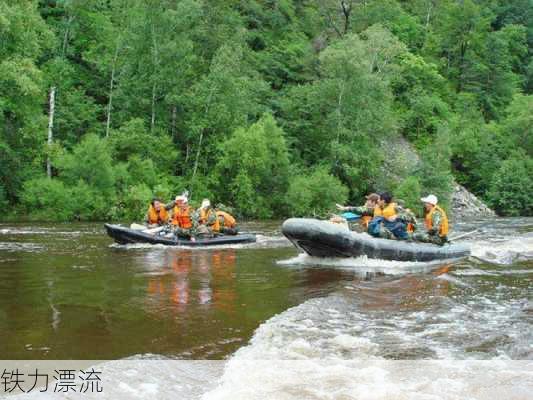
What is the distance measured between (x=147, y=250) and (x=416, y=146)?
30.5 meters

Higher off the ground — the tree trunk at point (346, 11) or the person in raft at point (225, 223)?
the tree trunk at point (346, 11)

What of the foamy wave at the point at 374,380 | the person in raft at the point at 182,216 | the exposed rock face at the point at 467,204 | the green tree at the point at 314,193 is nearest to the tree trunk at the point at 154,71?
the green tree at the point at 314,193

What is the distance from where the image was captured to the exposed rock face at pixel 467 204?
36.8m

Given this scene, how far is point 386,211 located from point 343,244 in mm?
1577

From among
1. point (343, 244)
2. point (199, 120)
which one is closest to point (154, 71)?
point (199, 120)

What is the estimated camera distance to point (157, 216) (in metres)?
16.0

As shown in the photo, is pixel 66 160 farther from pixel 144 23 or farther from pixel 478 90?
pixel 478 90

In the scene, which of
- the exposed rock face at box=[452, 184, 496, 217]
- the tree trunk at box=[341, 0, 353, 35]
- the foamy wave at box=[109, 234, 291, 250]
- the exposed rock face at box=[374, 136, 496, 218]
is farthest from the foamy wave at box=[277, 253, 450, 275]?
the tree trunk at box=[341, 0, 353, 35]

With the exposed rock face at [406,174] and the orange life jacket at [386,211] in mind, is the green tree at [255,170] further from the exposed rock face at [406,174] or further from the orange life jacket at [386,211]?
the orange life jacket at [386,211]

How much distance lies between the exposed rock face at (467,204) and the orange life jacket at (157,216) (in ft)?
77.9

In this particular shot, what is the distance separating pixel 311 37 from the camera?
43812 millimetres

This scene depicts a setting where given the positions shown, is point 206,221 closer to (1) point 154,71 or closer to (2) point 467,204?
(1) point 154,71

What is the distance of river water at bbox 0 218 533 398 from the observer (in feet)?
18.6

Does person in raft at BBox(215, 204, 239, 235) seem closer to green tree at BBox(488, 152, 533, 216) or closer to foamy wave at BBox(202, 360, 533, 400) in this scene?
foamy wave at BBox(202, 360, 533, 400)
